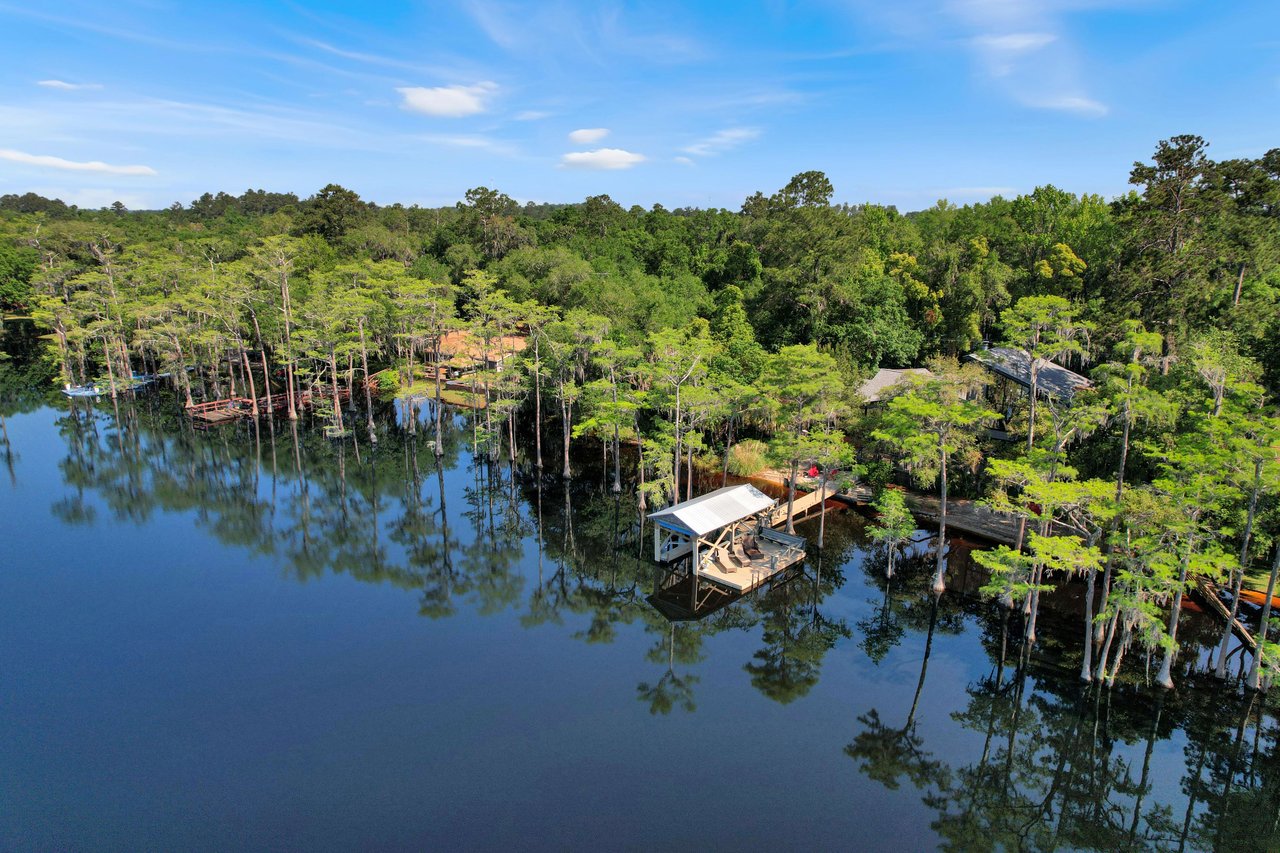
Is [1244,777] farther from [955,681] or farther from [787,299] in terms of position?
[787,299]

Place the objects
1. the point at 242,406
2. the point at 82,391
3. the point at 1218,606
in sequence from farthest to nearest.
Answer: the point at 82,391
the point at 242,406
the point at 1218,606

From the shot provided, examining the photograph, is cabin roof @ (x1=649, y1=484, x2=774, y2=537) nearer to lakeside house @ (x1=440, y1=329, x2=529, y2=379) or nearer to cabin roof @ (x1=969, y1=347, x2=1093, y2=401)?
cabin roof @ (x1=969, y1=347, x2=1093, y2=401)

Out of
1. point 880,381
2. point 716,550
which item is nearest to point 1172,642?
point 716,550

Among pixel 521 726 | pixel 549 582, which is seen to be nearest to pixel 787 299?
pixel 549 582

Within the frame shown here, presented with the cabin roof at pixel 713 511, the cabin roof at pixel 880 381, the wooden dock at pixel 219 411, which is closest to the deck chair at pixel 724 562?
the cabin roof at pixel 713 511

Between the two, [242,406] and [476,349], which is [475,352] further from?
[242,406]

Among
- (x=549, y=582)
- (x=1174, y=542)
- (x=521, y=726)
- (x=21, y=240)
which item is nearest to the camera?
(x=521, y=726)
